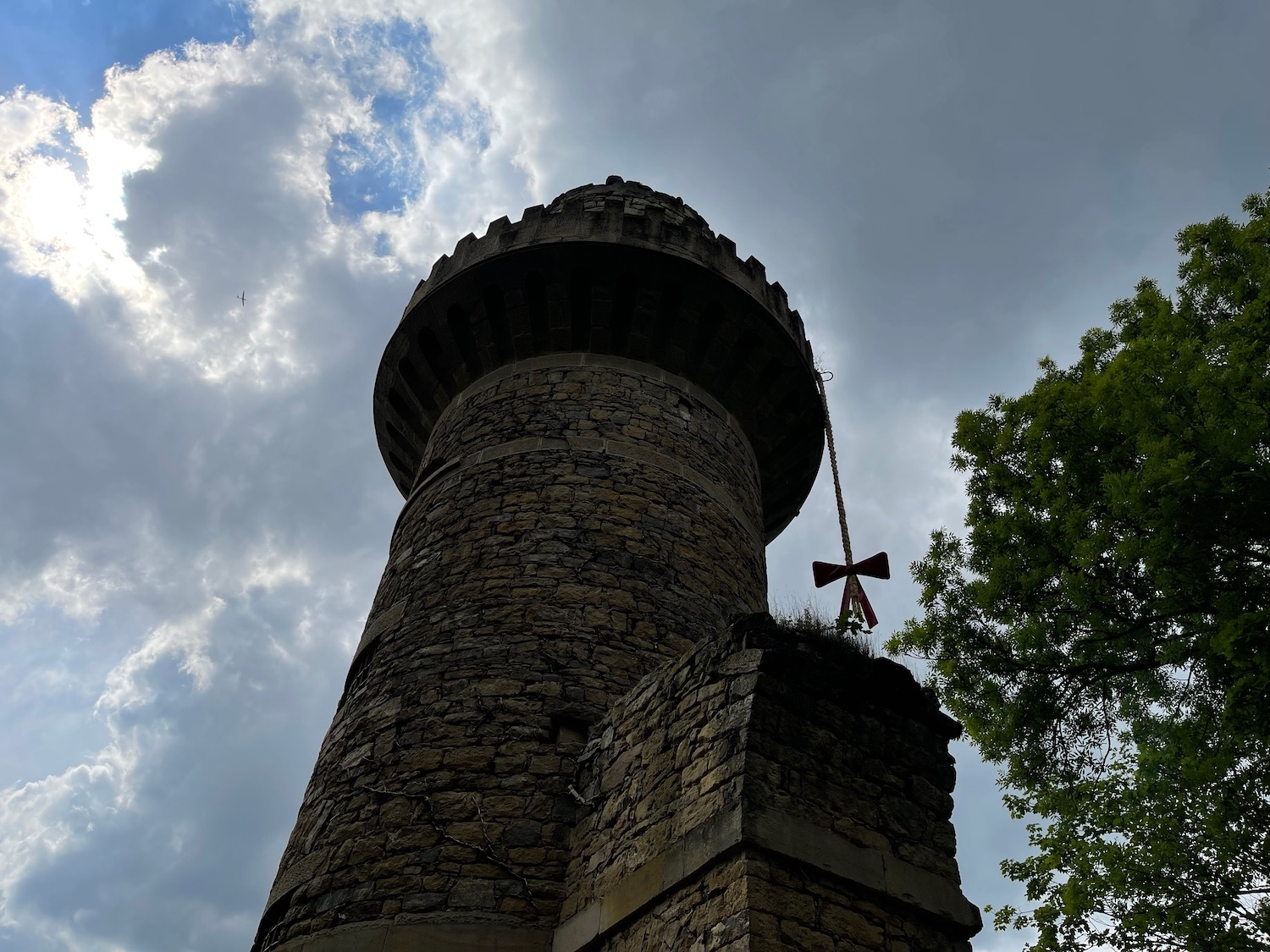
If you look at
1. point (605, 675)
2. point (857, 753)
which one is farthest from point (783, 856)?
point (605, 675)

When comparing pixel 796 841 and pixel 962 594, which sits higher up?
pixel 962 594

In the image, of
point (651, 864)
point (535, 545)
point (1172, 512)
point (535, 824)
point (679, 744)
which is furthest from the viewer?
point (535, 545)

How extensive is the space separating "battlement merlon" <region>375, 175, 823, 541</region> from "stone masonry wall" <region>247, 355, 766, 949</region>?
14.5 inches

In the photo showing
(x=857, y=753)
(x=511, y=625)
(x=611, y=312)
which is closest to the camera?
(x=857, y=753)

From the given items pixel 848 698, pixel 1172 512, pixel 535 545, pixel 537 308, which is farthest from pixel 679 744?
pixel 537 308

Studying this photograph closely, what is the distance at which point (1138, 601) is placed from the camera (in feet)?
24.5

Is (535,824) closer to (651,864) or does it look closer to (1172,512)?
(651,864)

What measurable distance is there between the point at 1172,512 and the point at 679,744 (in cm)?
379

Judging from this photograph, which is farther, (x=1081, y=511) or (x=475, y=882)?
(x=1081, y=511)

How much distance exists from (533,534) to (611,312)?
284 cm

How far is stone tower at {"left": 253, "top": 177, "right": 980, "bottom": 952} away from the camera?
14.3 feet

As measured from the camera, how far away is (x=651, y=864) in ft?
14.6

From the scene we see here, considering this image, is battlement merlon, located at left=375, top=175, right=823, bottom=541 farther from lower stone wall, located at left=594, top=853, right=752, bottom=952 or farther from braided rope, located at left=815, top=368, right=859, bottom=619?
lower stone wall, located at left=594, top=853, right=752, bottom=952

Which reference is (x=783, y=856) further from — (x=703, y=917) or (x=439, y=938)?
(x=439, y=938)
